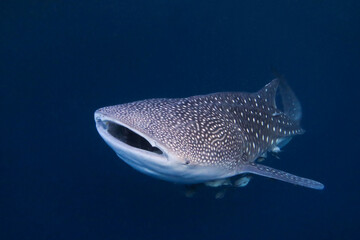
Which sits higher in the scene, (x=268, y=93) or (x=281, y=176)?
(x=268, y=93)

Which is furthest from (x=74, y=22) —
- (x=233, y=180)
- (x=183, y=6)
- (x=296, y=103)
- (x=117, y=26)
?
(x=233, y=180)

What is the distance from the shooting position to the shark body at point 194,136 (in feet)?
10.2

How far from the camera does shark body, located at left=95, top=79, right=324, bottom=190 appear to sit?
3.10 metres

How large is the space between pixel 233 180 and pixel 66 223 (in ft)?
24.3

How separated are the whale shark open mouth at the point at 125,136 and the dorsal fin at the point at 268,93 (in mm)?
3168

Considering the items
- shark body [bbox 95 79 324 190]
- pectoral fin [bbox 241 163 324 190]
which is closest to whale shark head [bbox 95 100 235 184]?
shark body [bbox 95 79 324 190]

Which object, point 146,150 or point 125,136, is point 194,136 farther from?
point 125,136

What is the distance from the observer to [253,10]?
23438mm

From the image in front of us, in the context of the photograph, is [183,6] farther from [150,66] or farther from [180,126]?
[180,126]

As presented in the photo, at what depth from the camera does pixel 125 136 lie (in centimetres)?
391

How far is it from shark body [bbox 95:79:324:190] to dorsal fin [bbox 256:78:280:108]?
0.78ft

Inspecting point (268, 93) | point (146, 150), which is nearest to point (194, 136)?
point (146, 150)

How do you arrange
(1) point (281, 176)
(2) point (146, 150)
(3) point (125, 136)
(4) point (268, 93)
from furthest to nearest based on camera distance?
(4) point (268, 93)
(1) point (281, 176)
(3) point (125, 136)
(2) point (146, 150)

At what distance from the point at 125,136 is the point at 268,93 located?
3802mm
